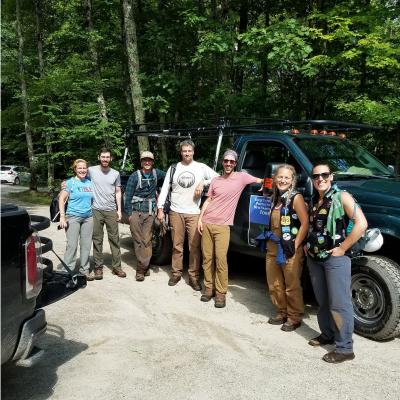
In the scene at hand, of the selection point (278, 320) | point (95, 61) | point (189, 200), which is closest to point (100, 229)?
point (189, 200)

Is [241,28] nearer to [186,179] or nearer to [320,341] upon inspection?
[186,179]

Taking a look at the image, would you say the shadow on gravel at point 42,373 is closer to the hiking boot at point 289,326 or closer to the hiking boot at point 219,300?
the hiking boot at point 219,300

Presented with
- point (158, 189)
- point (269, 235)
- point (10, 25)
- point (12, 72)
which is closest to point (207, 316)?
point (269, 235)

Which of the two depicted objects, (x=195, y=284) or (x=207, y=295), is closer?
(x=207, y=295)

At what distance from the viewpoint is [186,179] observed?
615 centimetres

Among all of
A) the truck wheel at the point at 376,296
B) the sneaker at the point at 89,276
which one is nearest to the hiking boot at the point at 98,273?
the sneaker at the point at 89,276

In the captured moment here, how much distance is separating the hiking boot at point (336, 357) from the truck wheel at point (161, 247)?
3.66 meters

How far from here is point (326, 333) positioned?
4359 mm

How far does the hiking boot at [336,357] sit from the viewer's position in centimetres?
397

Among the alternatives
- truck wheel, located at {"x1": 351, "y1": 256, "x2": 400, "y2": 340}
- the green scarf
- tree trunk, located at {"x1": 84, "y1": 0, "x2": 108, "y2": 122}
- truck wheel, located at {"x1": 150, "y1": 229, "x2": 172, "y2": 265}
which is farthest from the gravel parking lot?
tree trunk, located at {"x1": 84, "y1": 0, "x2": 108, "y2": 122}

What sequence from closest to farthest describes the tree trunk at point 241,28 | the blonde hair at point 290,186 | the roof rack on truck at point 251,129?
the blonde hair at point 290,186 → the roof rack on truck at point 251,129 → the tree trunk at point 241,28

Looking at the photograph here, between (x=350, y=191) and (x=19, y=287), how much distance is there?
11.6ft

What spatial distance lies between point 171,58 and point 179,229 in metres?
11.5

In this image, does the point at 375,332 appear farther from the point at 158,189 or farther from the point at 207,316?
the point at 158,189
